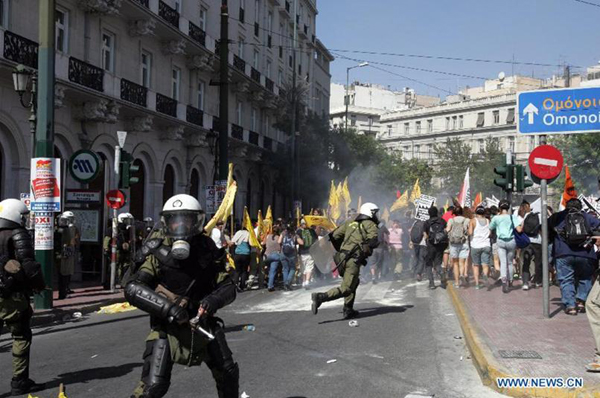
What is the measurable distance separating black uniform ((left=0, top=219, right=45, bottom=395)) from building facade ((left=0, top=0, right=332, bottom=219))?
12166mm

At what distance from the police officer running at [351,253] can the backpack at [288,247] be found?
5.18 metres

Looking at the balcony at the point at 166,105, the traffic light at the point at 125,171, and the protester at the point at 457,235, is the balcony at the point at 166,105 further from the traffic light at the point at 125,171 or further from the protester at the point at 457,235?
the protester at the point at 457,235

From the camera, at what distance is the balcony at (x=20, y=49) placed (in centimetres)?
1705

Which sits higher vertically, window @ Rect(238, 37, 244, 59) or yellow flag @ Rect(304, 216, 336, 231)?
window @ Rect(238, 37, 244, 59)

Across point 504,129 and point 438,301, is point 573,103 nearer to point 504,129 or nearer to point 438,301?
point 438,301

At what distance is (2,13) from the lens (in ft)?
58.0

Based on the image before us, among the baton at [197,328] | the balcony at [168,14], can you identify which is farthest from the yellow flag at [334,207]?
the baton at [197,328]

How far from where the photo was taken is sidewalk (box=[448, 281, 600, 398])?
589 centimetres

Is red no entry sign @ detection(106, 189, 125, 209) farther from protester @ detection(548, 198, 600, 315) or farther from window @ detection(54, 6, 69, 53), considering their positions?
protester @ detection(548, 198, 600, 315)

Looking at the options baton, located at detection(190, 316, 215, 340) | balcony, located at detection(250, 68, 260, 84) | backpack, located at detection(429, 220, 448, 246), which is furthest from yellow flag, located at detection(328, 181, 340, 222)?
baton, located at detection(190, 316, 215, 340)

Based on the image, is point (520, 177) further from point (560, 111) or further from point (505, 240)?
point (560, 111)

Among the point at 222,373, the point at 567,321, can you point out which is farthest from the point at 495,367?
the point at 567,321

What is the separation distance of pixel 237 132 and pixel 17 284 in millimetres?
30195

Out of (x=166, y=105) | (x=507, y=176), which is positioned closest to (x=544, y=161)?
(x=507, y=176)
